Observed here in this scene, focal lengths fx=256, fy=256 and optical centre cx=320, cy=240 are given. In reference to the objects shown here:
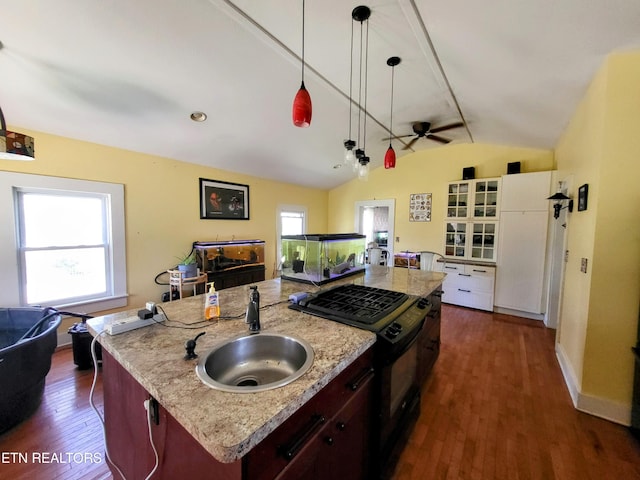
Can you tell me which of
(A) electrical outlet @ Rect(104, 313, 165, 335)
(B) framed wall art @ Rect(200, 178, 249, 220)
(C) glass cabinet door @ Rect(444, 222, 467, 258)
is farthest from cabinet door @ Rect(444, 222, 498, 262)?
(A) electrical outlet @ Rect(104, 313, 165, 335)

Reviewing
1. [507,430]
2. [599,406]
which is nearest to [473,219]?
[599,406]

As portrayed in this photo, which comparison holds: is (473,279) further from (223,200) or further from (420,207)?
(223,200)

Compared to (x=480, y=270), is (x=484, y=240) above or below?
above

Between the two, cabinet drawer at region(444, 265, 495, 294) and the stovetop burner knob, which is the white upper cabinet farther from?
the stovetop burner knob

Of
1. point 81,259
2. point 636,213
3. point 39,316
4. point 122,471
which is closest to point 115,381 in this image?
point 122,471

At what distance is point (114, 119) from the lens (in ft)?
8.29

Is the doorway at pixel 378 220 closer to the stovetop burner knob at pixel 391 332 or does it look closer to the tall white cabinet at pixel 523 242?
the tall white cabinet at pixel 523 242

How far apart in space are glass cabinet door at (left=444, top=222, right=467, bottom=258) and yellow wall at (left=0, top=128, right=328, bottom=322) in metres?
3.66

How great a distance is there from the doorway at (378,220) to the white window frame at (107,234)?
4242 mm

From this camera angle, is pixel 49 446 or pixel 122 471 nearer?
pixel 122 471

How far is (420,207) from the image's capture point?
4891 millimetres

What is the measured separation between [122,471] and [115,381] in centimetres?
46

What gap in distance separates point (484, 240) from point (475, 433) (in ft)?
10.4

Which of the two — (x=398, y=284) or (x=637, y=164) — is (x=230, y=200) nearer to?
(x=398, y=284)
